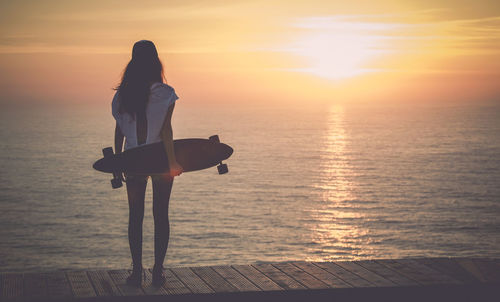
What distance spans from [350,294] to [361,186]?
100365mm

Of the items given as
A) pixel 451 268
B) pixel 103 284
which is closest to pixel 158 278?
pixel 103 284

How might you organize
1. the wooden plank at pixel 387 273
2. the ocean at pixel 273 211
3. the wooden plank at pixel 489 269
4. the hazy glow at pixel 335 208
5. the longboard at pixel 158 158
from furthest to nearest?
the hazy glow at pixel 335 208, the ocean at pixel 273 211, the wooden plank at pixel 489 269, the wooden plank at pixel 387 273, the longboard at pixel 158 158

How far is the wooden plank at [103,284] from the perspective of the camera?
487cm

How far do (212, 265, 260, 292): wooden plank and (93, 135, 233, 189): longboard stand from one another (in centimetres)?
107

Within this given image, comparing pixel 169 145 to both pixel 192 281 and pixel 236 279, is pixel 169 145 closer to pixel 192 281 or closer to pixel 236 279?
pixel 192 281

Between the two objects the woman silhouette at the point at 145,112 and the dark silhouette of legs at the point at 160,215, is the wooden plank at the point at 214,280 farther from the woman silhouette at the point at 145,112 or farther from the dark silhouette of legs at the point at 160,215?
the woman silhouette at the point at 145,112

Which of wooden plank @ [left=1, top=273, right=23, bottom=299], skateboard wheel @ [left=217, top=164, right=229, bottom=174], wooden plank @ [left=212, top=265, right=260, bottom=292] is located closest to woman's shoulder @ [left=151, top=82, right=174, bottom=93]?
skateboard wheel @ [left=217, top=164, right=229, bottom=174]

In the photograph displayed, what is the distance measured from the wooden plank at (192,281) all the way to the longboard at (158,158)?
1093 millimetres

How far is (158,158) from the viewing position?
4766 mm

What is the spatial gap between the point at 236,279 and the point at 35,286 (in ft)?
6.23

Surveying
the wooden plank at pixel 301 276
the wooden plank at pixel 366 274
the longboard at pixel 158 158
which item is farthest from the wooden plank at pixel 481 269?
the longboard at pixel 158 158

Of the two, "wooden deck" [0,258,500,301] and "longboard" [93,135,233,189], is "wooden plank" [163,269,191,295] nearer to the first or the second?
"wooden deck" [0,258,500,301]

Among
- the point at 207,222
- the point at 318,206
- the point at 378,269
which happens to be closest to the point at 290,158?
the point at 318,206

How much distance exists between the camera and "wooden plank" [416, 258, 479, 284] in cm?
543
